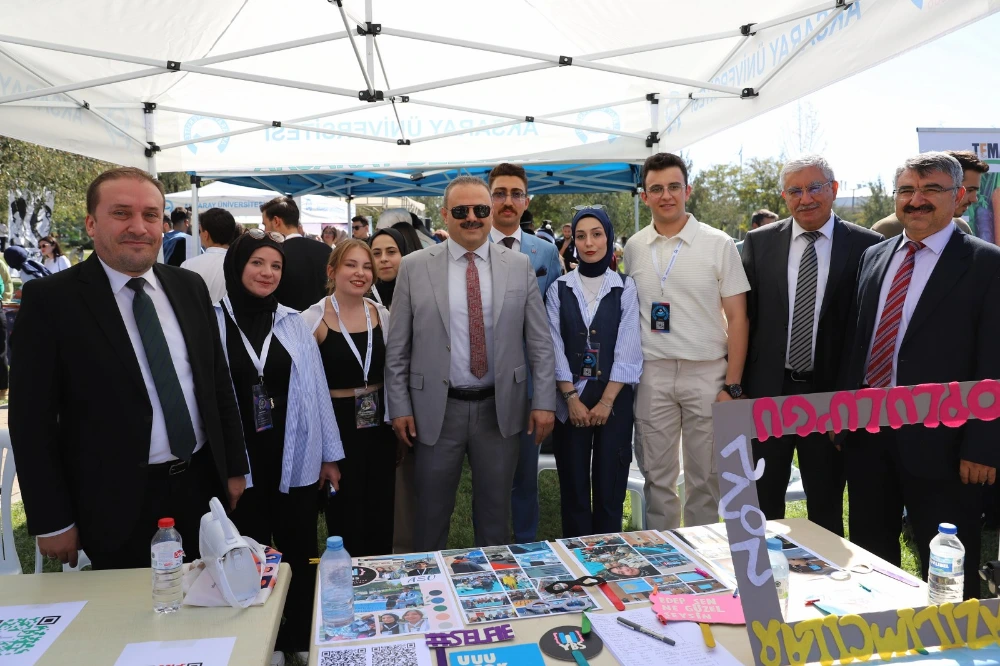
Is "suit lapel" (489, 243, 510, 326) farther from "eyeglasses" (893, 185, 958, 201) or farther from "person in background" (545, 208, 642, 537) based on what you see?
"eyeglasses" (893, 185, 958, 201)

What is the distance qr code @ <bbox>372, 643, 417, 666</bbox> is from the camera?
55.1 inches

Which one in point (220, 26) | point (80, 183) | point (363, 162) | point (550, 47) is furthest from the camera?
point (80, 183)

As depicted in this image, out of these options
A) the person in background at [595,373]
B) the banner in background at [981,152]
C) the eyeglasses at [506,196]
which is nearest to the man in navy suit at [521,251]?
the eyeglasses at [506,196]

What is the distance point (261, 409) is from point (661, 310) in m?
1.84

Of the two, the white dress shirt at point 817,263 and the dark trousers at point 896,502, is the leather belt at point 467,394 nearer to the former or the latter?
the white dress shirt at point 817,263

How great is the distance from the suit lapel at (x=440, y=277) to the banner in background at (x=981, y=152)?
146 inches

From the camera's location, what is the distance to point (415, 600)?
1670mm

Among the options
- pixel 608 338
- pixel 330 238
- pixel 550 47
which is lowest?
pixel 608 338

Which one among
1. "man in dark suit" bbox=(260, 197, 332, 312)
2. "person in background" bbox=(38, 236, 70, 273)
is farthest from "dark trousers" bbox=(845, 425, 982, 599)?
"person in background" bbox=(38, 236, 70, 273)

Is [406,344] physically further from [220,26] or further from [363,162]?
[363,162]

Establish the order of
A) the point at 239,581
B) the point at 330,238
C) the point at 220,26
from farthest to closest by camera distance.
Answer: the point at 330,238, the point at 220,26, the point at 239,581

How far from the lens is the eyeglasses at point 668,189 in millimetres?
3035

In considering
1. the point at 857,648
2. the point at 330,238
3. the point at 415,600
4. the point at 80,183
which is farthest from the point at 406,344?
the point at 80,183

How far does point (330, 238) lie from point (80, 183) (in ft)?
45.7
